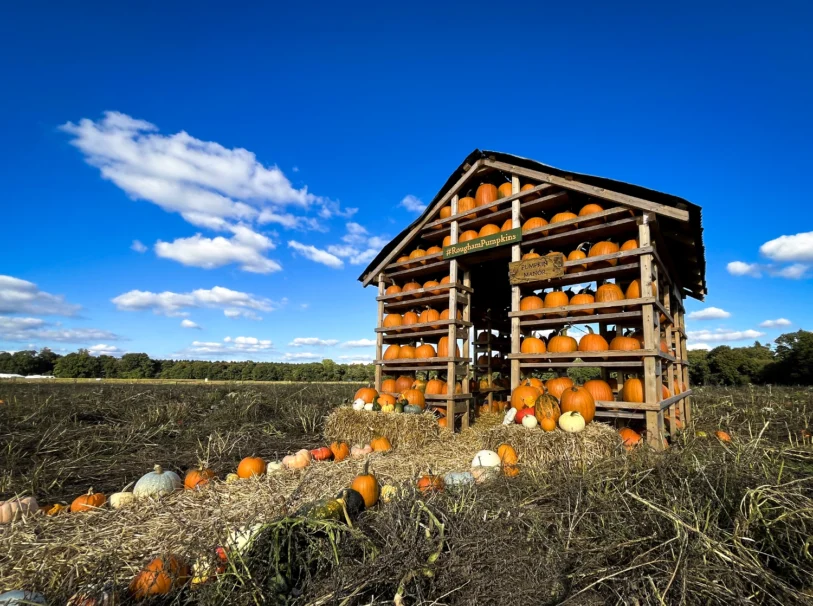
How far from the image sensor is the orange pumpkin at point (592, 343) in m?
6.41

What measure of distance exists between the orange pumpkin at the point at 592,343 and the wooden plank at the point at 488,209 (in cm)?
269

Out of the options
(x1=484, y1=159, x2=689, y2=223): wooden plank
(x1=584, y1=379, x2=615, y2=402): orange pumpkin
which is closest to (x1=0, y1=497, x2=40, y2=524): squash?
(x1=584, y1=379, x2=615, y2=402): orange pumpkin

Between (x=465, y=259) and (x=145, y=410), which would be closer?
(x=465, y=259)

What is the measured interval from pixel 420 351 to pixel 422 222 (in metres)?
2.79

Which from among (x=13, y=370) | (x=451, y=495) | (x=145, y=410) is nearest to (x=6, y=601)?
(x=451, y=495)

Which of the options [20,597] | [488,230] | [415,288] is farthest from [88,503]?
[488,230]

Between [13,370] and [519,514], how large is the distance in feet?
261

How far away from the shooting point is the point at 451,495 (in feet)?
10.4

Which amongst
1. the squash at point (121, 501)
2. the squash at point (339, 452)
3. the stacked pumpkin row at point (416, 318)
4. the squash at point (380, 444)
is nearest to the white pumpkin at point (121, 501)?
the squash at point (121, 501)

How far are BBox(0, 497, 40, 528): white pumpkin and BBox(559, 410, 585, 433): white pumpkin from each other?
5822 mm

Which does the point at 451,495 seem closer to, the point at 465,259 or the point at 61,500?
the point at 61,500

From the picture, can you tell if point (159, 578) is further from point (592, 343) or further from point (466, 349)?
point (466, 349)

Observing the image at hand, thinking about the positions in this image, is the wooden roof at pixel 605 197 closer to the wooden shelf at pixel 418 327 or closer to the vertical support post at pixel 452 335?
the vertical support post at pixel 452 335

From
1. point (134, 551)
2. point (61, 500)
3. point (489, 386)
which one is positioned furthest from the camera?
point (489, 386)
